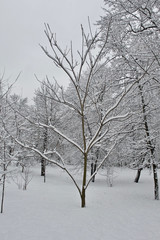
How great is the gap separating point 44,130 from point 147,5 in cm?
1519

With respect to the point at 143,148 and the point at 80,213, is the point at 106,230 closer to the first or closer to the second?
the point at 80,213

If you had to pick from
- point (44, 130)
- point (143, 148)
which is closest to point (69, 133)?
point (44, 130)

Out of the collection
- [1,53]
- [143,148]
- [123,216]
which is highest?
[1,53]

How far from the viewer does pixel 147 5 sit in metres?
4.50

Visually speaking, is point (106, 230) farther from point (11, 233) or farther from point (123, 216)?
point (11, 233)

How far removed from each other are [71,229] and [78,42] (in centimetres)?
450

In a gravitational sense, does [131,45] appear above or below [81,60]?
above

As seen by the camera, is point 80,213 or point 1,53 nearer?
point 1,53

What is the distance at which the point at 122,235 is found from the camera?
12.2 feet

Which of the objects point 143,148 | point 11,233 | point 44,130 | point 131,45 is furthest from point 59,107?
point 11,233

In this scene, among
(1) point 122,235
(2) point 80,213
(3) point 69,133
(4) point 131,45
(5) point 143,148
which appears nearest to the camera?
(1) point 122,235

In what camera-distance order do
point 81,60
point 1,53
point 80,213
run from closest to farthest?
1. point 81,60
2. point 1,53
3. point 80,213

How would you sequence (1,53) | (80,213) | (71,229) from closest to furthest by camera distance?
(71,229), (1,53), (80,213)

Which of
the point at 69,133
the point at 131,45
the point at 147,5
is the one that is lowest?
the point at 69,133
